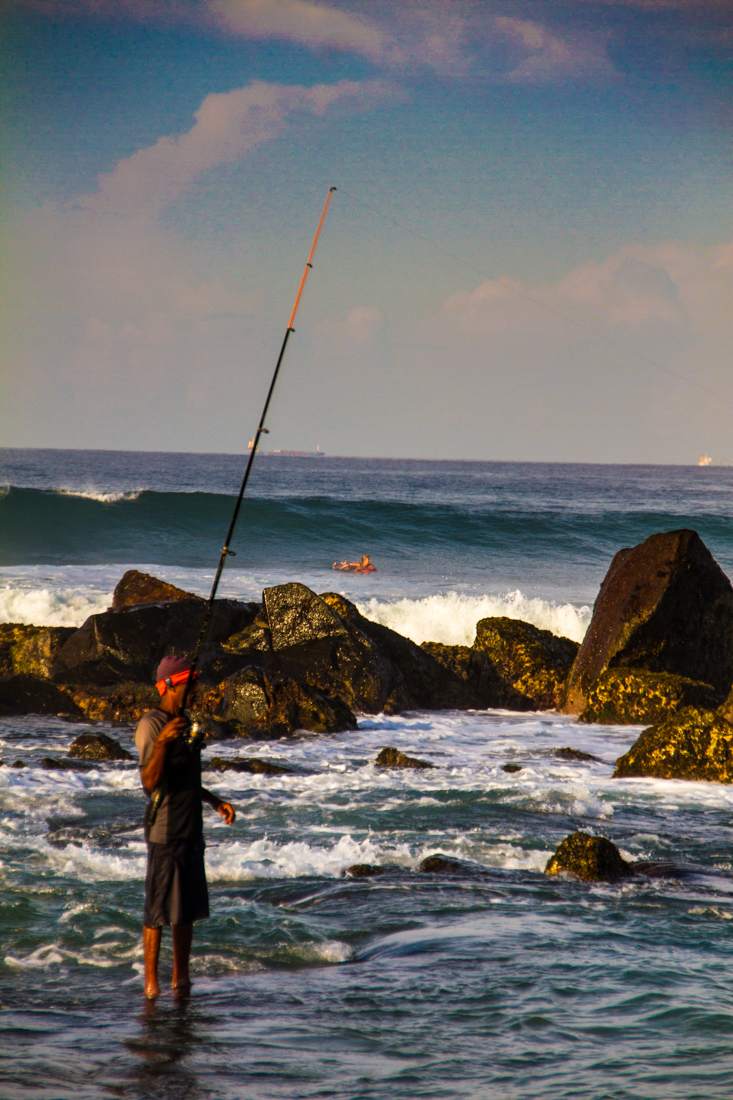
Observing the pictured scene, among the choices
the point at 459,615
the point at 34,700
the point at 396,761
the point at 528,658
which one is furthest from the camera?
the point at 459,615

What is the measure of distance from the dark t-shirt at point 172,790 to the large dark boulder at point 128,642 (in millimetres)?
8311

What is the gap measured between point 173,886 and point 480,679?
32.0 ft

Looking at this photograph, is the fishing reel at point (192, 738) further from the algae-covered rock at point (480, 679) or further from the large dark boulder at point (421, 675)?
the algae-covered rock at point (480, 679)

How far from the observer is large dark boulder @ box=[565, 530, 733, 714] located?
13008 millimetres

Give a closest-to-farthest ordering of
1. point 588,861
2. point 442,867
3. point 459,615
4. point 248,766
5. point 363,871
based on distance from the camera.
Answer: point 588,861, point 363,871, point 442,867, point 248,766, point 459,615

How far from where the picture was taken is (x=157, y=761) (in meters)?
5.02

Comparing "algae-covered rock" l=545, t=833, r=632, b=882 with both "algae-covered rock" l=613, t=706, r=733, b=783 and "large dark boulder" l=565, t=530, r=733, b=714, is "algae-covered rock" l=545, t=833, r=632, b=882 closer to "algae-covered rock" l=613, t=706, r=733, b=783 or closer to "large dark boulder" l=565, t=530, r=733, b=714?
"algae-covered rock" l=613, t=706, r=733, b=783

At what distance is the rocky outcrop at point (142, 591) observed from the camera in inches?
601

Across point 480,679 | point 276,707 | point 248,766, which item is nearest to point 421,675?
point 480,679

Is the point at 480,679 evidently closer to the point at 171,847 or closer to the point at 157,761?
the point at 171,847

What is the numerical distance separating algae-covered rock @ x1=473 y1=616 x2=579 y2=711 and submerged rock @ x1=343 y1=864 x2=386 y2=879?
761 centimetres

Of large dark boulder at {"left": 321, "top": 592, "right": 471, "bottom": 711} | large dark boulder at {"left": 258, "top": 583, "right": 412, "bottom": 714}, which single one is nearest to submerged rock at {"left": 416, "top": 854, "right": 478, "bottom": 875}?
large dark boulder at {"left": 258, "top": 583, "right": 412, "bottom": 714}

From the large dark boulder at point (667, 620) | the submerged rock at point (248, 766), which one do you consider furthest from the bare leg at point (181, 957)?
the large dark boulder at point (667, 620)

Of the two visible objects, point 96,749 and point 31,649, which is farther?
point 31,649
